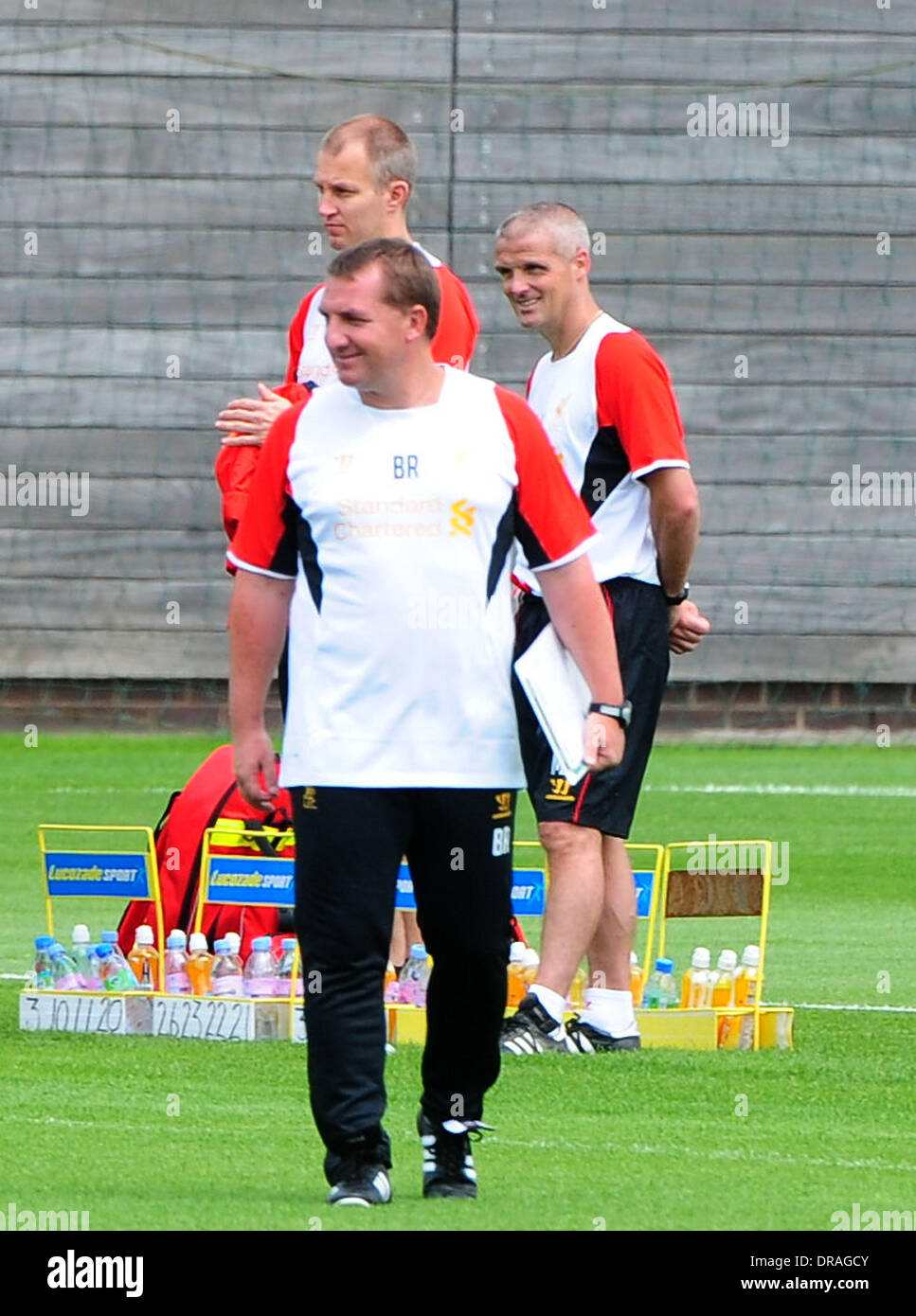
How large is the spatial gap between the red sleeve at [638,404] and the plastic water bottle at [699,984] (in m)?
1.30

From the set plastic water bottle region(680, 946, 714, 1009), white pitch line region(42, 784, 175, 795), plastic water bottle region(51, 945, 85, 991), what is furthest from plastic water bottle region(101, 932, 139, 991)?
white pitch line region(42, 784, 175, 795)

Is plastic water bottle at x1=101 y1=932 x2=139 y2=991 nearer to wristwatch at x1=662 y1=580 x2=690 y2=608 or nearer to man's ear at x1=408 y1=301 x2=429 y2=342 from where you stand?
wristwatch at x1=662 y1=580 x2=690 y2=608

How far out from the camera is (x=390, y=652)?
477 centimetres

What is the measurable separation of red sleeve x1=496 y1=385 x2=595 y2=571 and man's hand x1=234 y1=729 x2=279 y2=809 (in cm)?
58

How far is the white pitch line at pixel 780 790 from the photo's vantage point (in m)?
13.9

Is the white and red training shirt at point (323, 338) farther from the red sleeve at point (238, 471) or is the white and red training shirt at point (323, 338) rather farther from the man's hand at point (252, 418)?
the man's hand at point (252, 418)

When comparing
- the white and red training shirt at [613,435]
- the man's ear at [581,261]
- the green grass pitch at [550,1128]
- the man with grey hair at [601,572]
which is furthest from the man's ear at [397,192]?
the green grass pitch at [550,1128]

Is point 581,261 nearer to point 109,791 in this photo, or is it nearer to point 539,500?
point 539,500

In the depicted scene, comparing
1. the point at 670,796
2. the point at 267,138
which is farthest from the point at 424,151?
the point at 670,796

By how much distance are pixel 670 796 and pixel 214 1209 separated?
910 cm

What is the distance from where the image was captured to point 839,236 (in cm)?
1630

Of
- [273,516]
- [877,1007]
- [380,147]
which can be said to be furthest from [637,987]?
[273,516]

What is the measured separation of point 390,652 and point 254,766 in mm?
373
